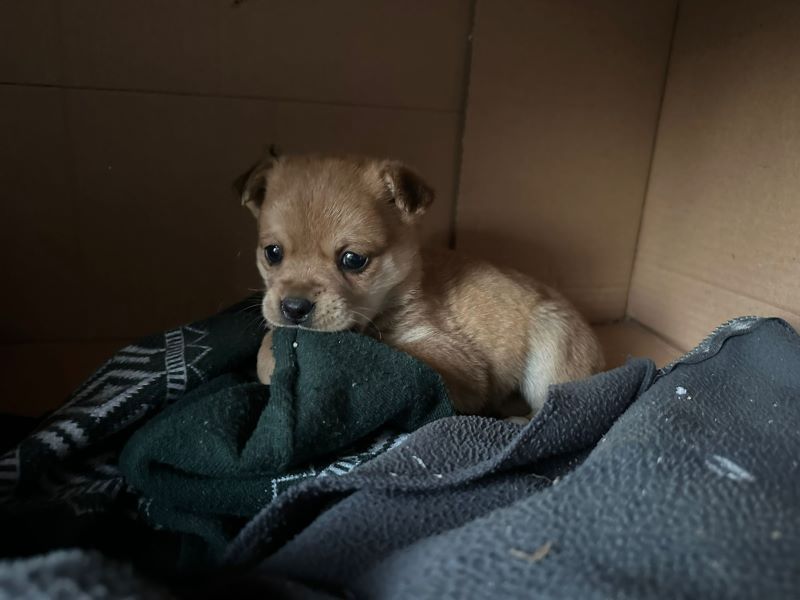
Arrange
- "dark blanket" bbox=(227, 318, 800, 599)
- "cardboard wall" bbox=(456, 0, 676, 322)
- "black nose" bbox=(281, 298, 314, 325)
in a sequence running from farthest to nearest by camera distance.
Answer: "cardboard wall" bbox=(456, 0, 676, 322) → "black nose" bbox=(281, 298, 314, 325) → "dark blanket" bbox=(227, 318, 800, 599)

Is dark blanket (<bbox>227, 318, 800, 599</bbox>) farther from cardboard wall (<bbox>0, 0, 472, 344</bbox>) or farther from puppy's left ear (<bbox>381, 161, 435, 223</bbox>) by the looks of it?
cardboard wall (<bbox>0, 0, 472, 344</bbox>)

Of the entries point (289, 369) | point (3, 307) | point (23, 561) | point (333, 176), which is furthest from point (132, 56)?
point (23, 561)

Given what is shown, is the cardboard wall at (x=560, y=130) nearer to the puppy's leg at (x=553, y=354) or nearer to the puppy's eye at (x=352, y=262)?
the puppy's leg at (x=553, y=354)

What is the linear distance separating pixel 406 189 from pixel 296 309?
42 cm

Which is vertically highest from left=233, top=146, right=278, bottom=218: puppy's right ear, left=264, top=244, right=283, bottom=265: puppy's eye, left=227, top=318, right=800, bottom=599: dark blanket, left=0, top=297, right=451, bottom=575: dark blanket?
left=233, top=146, right=278, bottom=218: puppy's right ear

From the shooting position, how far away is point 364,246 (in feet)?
5.11

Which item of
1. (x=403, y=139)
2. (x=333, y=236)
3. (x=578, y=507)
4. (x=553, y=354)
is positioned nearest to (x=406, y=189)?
(x=333, y=236)

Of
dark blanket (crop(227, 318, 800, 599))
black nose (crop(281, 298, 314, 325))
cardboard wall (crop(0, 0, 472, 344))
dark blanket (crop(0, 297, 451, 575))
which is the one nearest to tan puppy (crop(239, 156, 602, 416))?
black nose (crop(281, 298, 314, 325))

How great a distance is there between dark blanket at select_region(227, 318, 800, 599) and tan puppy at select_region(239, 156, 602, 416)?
1.43 ft

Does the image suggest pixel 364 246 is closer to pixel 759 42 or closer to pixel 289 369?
pixel 289 369

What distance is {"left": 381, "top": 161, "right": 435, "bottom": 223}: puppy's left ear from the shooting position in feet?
5.27

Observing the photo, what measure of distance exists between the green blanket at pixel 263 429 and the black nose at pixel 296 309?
13 cm

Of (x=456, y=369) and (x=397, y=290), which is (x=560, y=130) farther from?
(x=456, y=369)

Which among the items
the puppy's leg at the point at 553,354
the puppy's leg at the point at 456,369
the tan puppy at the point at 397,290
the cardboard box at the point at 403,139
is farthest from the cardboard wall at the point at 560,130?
the puppy's leg at the point at 456,369
